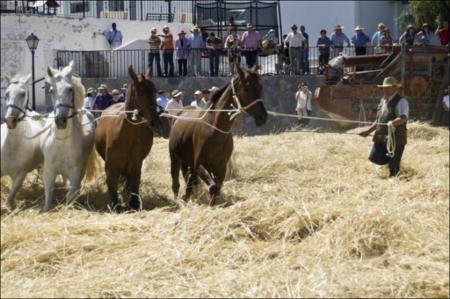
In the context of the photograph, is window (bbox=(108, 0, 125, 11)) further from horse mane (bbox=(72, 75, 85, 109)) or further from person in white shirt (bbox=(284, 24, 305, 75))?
horse mane (bbox=(72, 75, 85, 109))

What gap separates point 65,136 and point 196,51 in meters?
13.8

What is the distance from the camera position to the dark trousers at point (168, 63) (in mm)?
23125

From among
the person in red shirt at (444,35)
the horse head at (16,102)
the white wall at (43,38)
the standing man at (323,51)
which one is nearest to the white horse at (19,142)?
the horse head at (16,102)

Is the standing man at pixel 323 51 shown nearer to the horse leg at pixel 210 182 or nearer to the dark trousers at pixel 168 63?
the dark trousers at pixel 168 63

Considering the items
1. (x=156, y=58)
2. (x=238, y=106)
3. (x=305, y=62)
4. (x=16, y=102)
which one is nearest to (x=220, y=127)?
(x=238, y=106)

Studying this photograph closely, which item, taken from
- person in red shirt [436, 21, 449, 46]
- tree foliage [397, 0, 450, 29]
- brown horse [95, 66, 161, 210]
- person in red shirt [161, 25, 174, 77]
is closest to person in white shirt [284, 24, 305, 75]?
person in red shirt [161, 25, 174, 77]

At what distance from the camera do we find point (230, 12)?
2803cm

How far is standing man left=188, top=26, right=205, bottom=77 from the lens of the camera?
23047 mm

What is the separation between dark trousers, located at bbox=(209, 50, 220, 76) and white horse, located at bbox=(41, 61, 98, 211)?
12.9 metres

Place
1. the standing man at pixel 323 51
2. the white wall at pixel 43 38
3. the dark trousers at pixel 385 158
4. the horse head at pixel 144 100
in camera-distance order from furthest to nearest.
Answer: the white wall at pixel 43 38 → the standing man at pixel 323 51 → the dark trousers at pixel 385 158 → the horse head at pixel 144 100

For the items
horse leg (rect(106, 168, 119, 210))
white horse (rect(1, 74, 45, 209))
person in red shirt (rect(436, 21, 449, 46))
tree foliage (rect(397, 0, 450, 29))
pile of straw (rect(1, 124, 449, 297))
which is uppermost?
tree foliage (rect(397, 0, 450, 29))

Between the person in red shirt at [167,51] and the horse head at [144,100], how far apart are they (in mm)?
13163

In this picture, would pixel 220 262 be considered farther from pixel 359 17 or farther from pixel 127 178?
pixel 359 17

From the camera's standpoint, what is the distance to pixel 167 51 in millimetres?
22969
